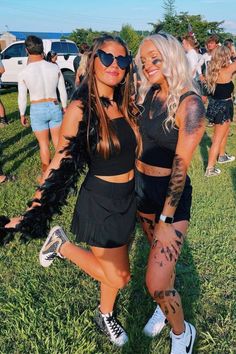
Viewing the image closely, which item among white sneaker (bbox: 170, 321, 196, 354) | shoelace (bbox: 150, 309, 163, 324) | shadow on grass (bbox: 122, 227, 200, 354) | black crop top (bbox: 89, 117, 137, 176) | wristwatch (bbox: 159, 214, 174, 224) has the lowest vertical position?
shadow on grass (bbox: 122, 227, 200, 354)

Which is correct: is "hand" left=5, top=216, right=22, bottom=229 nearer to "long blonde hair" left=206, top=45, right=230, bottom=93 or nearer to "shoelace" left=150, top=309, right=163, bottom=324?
"shoelace" left=150, top=309, right=163, bottom=324

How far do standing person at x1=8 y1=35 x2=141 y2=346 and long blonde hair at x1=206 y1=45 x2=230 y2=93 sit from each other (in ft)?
12.8

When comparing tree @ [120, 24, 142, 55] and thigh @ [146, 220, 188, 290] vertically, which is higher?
thigh @ [146, 220, 188, 290]

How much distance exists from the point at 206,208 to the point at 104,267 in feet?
8.40

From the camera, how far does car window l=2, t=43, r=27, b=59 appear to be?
1579 centimetres

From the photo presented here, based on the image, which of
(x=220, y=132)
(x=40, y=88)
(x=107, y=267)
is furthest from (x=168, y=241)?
(x=220, y=132)

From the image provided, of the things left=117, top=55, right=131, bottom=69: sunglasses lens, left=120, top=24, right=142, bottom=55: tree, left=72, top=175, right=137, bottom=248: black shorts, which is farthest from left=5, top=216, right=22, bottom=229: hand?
left=120, top=24, right=142, bottom=55: tree

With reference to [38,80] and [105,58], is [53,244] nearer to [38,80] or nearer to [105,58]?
[105,58]

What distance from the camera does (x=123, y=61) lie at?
7.32 ft

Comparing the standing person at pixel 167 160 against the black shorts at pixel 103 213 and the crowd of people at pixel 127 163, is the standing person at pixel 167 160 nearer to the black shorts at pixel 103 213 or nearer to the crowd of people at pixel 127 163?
the crowd of people at pixel 127 163

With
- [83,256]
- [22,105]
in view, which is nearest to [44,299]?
[83,256]

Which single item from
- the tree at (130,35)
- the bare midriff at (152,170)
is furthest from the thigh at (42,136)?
the tree at (130,35)

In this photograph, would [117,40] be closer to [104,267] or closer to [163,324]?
[104,267]

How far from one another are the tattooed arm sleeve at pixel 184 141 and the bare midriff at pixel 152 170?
0.20 m
